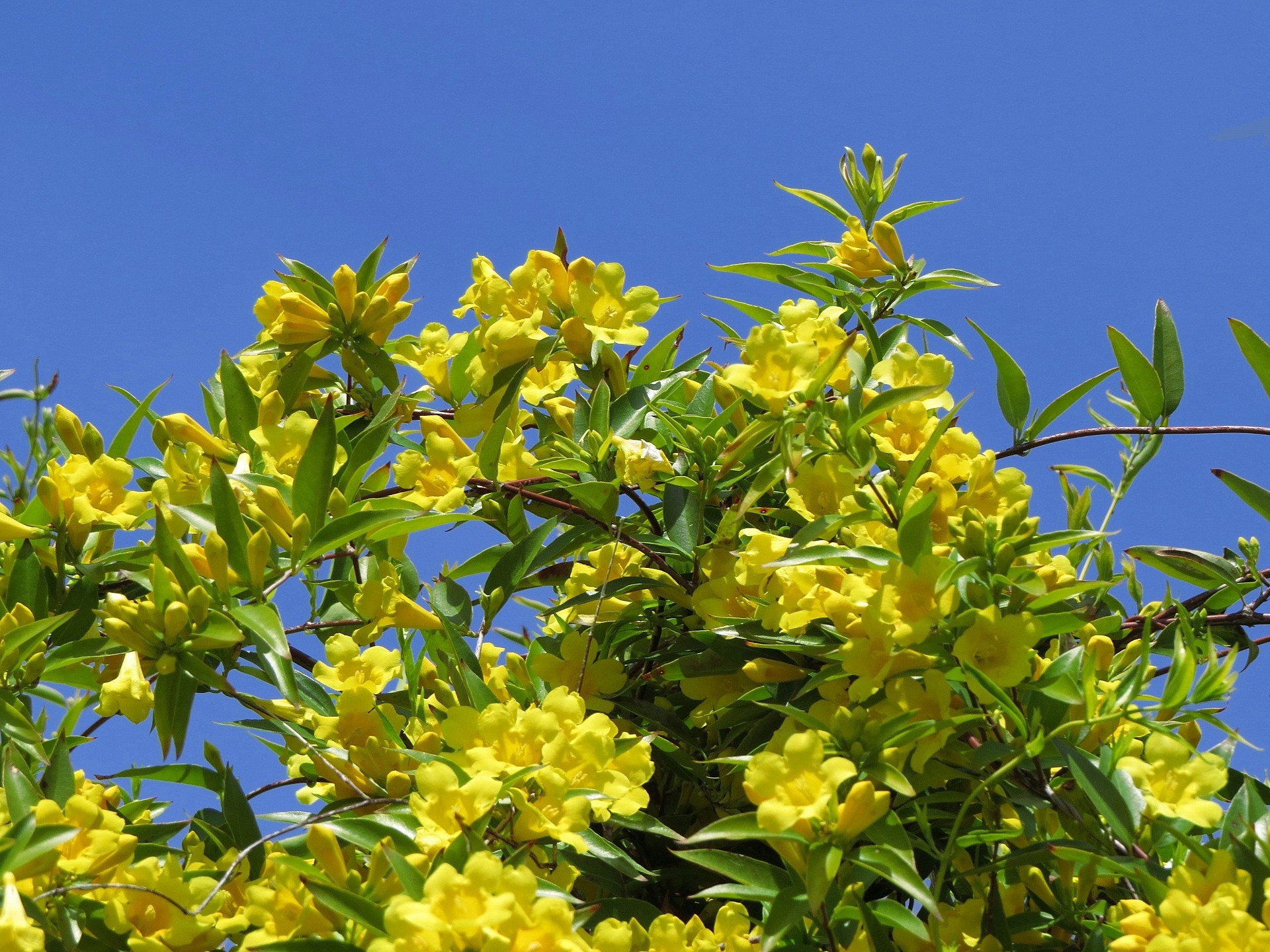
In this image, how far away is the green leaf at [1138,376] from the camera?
1.88 metres

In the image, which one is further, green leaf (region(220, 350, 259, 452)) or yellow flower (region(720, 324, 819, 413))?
green leaf (region(220, 350, 259, 452))

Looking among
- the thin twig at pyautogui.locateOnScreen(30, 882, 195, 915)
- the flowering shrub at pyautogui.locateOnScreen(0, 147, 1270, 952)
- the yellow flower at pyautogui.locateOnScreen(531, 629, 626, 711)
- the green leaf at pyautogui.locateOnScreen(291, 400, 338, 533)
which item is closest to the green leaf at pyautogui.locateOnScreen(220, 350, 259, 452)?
the flowering shrub at pyautogui.locateOnScreen(0, 147, 1270, 952)

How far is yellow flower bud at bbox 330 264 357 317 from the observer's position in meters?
1.89

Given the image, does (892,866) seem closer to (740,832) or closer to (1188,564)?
(740,832)

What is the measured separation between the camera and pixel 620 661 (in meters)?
1.95

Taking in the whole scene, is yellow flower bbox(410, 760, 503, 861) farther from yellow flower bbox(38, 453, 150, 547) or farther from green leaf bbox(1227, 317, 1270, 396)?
green leaf bbox(1227, 317, 1270, 396)

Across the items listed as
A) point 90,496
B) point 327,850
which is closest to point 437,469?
point 90,496

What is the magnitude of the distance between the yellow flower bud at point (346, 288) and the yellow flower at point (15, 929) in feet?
3.45

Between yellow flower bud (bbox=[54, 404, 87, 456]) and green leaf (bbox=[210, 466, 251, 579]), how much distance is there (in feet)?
1.46

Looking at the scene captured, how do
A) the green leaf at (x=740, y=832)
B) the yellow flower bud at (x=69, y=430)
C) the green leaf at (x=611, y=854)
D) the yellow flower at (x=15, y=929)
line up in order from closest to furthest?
1. the yellow flower at (x=15, y=929)
2. the green leaf at (x=740, y=832)
3. the green leaf at (x=611, y=854)
4. the yellow flower bud at (x=69, y=430)

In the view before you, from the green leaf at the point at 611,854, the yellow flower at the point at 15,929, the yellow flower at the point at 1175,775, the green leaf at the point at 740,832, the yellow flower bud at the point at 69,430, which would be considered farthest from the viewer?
the yellow flower bud at the point at 69,430

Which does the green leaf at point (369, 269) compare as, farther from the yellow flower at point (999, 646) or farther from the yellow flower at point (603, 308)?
the yellow flower at point (999, 646)

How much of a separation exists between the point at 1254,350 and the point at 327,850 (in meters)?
1.55

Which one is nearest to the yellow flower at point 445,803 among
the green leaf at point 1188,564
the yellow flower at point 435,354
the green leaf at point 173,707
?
the green leaf at point 173,707
